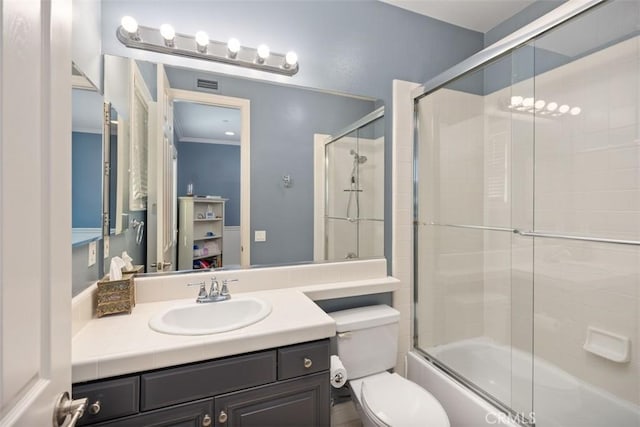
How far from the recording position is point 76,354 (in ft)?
3.06

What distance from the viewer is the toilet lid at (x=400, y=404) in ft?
4.37

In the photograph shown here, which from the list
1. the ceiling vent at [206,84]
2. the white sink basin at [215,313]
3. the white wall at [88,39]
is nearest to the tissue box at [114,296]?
the white sink basin at [215,313]

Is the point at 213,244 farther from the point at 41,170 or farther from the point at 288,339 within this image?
the point at 41,170

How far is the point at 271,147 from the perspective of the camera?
170 centimetres

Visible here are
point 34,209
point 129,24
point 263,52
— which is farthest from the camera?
point 263,52

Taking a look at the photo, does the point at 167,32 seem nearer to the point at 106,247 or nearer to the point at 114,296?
the point at 106,247

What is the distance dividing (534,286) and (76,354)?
7.24 ft

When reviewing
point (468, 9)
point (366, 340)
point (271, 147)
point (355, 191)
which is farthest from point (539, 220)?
point (271, 147)

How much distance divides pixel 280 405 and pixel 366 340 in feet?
2.25

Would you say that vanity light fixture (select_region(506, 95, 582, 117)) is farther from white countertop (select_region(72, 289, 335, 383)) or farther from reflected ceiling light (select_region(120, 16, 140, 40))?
reflected ceiling light (select_region(120, 16, 140, 40))

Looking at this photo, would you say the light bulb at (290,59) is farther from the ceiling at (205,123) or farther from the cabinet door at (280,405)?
the cabinet door at (280,405)

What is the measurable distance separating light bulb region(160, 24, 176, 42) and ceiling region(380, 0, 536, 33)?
1.38m

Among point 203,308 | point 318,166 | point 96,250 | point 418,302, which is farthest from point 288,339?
point 418,302

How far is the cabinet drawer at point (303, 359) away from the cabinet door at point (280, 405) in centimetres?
3
